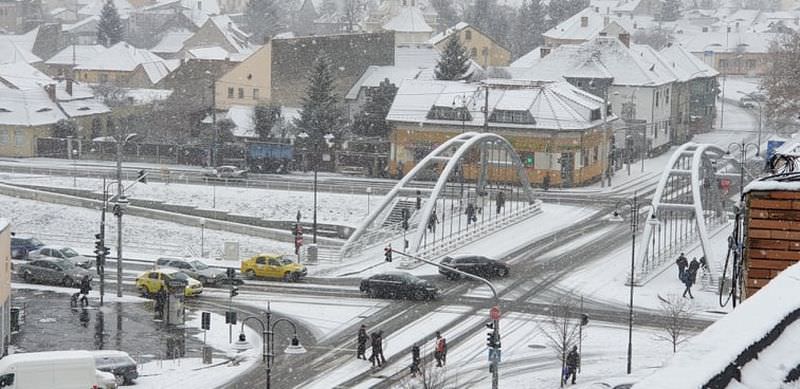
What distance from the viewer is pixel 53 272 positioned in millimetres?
48969

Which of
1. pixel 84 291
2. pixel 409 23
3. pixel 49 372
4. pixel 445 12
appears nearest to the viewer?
pixel 49 372

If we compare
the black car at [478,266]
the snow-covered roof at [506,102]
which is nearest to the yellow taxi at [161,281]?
the black car at [478,266]

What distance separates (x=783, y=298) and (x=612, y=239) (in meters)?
53.4

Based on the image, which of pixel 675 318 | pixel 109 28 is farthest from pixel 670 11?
pixel 675 318

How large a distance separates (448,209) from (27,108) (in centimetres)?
3375

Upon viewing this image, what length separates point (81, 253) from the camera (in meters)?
56.8

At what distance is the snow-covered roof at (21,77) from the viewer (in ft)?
320

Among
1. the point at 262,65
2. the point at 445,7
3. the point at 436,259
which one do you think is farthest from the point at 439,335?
the point at 445,7

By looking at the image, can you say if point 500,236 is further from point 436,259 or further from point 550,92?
point 550,92

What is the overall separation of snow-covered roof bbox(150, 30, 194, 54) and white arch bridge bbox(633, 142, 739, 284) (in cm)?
8727

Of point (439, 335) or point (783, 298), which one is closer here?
point (783, 298)

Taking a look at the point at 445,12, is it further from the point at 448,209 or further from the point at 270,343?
the point at 270,343

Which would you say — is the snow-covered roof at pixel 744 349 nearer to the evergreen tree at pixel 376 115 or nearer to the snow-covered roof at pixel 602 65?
the evergreen tree at pixel 376 115

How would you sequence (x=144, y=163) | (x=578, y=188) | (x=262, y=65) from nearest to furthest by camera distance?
(x=578, y=188) → (x=144, y=163) → (x=262, y=65)
